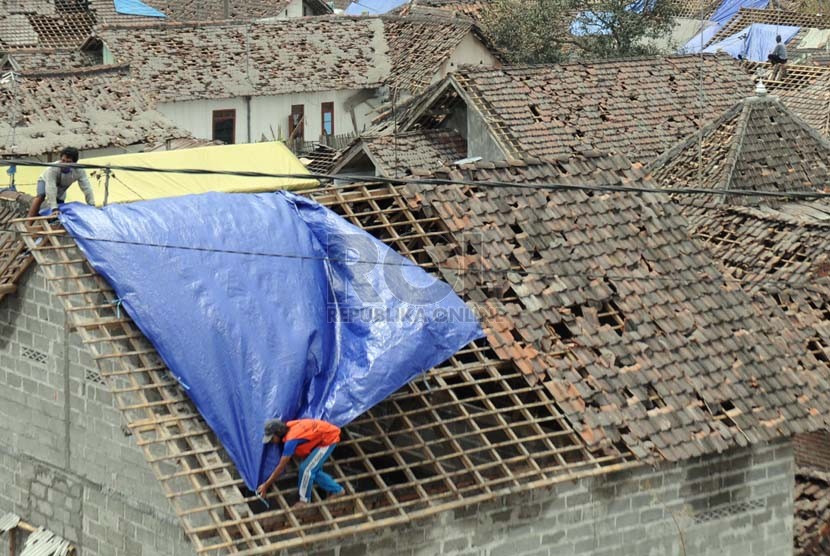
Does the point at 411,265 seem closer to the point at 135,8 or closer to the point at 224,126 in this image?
the point at 224,126

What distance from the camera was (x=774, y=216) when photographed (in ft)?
66.3

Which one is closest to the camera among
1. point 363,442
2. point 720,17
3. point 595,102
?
point 363,442

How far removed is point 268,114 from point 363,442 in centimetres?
2676

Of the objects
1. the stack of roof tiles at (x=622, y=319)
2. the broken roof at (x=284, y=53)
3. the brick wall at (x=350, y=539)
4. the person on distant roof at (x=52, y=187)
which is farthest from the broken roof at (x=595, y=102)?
the person on distant roof at (x=52, y=187)

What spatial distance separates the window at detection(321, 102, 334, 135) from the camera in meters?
39.2

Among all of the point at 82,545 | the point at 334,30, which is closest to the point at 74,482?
the point at 82,545

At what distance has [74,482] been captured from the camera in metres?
13.3

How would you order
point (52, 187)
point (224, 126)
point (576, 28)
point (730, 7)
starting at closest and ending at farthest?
1. point (52, 187)
2. point (224, 126)
3. point (576, 28)
4. point (730, 7)

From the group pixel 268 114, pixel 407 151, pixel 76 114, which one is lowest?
pixel 268 114

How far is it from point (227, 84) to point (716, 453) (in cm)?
2588

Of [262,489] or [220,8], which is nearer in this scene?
[262,489]

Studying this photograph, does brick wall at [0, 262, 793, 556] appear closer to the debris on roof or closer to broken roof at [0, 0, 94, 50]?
the debris on roof

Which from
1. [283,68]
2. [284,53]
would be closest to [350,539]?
[283,68]

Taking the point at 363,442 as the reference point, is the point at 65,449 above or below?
below
